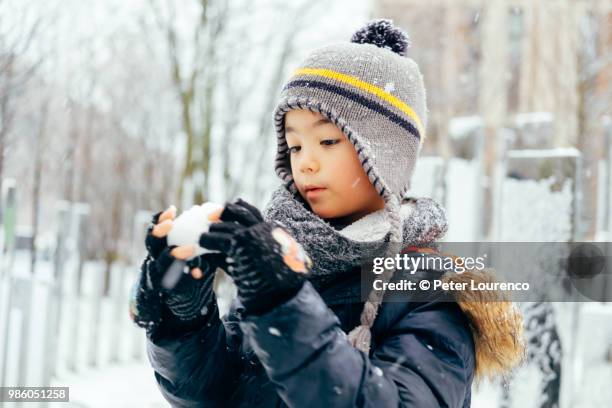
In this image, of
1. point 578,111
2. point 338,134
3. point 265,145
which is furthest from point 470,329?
point 578,111

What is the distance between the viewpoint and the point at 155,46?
8.23 meters

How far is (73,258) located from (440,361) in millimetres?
6143

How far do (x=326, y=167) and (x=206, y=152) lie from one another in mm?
6315

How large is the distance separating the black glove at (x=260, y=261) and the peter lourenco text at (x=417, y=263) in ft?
1.09

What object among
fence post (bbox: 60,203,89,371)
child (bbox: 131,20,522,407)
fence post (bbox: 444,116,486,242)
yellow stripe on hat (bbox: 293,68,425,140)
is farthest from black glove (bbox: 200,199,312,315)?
fence post (bbox: 60,203,89,371)

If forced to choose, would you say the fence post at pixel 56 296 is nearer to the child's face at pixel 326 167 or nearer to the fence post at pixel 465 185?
the fence post at pixel 465 185

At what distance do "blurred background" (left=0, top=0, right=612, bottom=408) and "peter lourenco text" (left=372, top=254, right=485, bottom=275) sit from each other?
0.37m

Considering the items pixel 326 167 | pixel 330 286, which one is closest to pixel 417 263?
pixel 330 286

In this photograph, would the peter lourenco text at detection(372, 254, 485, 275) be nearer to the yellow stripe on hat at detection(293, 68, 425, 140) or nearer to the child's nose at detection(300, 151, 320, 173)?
the child's nose at detection(300, 151, 320, 173)

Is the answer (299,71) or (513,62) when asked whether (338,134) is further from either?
(513,62)

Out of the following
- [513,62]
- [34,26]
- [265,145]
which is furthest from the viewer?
[513,62]

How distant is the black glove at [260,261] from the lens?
3.37 feet

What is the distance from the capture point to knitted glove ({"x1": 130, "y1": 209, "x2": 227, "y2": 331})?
112 centimetres

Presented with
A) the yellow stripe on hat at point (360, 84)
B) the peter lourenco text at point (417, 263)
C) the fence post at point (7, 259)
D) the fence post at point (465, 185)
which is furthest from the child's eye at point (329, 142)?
the fence post at point (465, 185)
